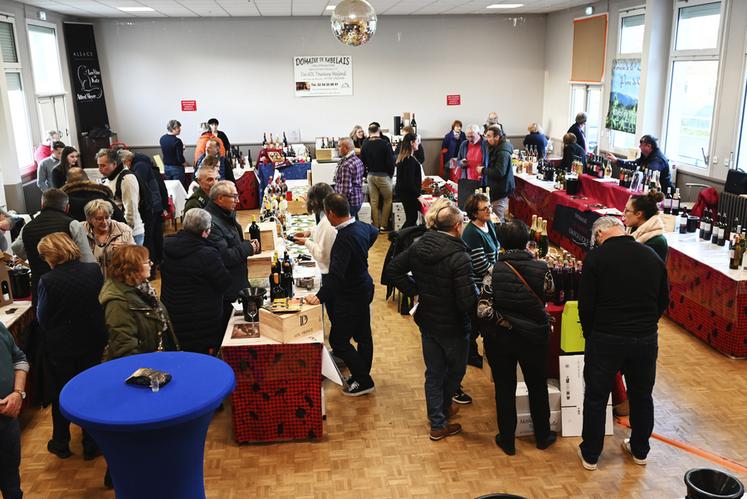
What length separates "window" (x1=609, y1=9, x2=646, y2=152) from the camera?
981 cm

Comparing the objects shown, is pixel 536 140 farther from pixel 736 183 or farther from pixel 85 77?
pixel 85 77

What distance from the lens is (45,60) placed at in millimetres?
10992

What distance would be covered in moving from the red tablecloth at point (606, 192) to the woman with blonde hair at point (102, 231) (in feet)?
17.4

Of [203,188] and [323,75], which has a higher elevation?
[323,75]

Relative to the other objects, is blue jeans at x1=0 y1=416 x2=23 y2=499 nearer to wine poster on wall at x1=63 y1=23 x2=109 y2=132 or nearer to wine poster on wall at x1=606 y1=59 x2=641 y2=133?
wine poster on wall at x1=606 y1=59 x2=641 y2=133

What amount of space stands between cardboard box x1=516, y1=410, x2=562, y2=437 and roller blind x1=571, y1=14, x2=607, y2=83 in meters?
8.17

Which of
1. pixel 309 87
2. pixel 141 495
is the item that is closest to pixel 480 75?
pixel 309 87

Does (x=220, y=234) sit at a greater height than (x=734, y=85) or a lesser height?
lesser

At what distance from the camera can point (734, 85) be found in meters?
7.82

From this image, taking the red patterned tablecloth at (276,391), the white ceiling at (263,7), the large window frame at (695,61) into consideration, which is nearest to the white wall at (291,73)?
the white ceiling at (263,7)

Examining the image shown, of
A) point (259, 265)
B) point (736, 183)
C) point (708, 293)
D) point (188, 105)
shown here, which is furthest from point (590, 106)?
point (259, 265)

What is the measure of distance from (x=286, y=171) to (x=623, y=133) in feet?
17.7

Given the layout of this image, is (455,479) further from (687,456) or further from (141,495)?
(141,495)

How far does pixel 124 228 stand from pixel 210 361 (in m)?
2.47
